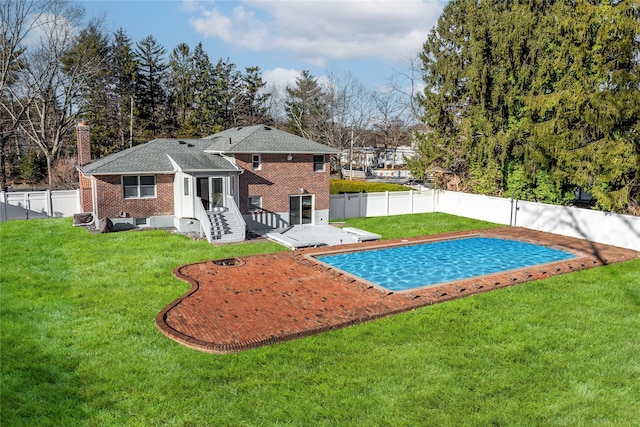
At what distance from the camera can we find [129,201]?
22.6 metres

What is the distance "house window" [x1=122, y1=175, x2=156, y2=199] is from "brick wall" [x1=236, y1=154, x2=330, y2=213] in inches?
179

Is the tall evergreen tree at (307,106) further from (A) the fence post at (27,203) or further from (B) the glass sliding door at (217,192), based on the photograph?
(A) the fence post at (27,203)

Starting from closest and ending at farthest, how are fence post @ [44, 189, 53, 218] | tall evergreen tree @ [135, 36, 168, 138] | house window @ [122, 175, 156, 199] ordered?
1. house window @ [122, 175, 156, 199]
2. fence post @ [44, 189, 53, 218]
3. tall evergreen tree @ [135, 36, 168, 138]

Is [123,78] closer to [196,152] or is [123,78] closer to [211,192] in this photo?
→ [196,152]

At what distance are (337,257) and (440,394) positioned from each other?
10.8 m

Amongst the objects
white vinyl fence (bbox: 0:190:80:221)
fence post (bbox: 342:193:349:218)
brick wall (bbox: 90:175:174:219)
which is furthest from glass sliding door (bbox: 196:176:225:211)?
white vinyl fence (bbox: 0:190:80:221)

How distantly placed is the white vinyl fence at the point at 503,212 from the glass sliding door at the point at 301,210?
8.90 ft

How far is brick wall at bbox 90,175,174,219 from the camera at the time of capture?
2197 centimetres

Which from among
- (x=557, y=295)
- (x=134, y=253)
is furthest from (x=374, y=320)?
(x=134, y=253)

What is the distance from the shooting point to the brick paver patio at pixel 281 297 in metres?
10.6

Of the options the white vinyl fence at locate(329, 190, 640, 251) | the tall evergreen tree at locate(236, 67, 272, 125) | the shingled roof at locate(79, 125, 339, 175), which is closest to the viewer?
the white vinyl fence at locate(329, 190, 640, 251)

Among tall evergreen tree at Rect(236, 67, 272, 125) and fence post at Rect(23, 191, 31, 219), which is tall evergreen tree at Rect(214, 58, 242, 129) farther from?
fence post at Rect(23, 191, 31, 219)

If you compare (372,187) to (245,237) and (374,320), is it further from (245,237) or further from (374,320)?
(374,320)

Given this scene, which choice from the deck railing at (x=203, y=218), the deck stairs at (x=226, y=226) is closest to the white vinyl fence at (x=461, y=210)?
the deck stairs at (x=226, y=226)
